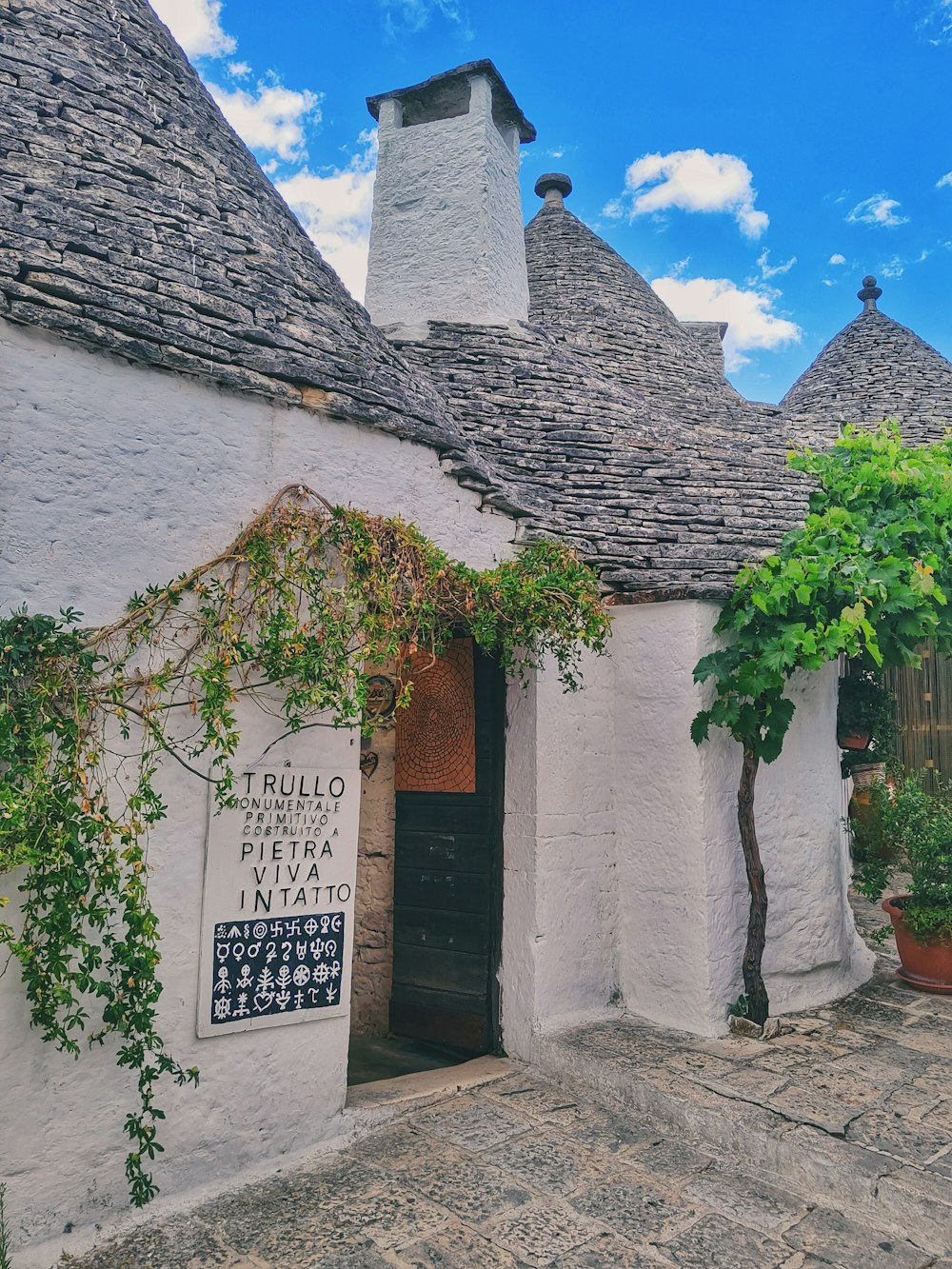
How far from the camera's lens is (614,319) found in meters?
8.75

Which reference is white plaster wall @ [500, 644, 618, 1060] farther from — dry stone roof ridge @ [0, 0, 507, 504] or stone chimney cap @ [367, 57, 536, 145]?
stone chimney cap @ [367, 57, 536, 145]

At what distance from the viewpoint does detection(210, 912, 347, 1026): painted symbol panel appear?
336 centimetres

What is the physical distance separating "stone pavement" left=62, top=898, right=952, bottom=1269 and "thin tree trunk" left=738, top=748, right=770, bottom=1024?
0.23m

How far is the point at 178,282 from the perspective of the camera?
3.69m

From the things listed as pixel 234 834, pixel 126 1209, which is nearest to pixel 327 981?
pixel 234 834

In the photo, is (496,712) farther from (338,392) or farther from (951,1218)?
(951,1218)

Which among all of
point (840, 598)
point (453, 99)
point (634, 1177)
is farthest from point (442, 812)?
point (453, 99)

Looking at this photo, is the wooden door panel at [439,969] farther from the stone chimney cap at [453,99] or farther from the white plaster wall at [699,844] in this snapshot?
the stone chimney cap at [453,99]

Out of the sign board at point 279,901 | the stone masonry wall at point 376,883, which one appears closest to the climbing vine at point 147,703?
the sign board at point 279,901

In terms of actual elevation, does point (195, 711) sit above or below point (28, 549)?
below

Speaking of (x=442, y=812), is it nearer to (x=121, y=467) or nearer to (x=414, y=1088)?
(x=414, y=1088)

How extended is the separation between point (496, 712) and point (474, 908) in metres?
1.14

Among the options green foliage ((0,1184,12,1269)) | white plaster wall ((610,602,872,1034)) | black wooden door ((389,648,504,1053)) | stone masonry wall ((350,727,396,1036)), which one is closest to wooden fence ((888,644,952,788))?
white plaster wall ((610,602,872,1034))

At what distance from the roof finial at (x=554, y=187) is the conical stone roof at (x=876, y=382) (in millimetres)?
4032
